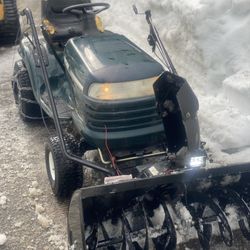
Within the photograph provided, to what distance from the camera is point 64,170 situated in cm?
418

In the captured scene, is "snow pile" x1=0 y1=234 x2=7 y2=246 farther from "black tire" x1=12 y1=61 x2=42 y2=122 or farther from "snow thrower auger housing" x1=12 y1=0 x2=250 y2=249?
"black tire" x1=12 y1=61 x2=42 y2=122

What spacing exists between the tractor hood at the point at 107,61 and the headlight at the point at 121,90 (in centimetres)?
4

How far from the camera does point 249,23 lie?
20.6 ft

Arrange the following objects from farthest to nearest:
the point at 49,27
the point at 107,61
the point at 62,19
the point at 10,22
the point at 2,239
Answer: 1. the point at 10,22
2. the point at 62,19
3. the point at 49,27
4. the point at 107,61
5. the point at 2,239

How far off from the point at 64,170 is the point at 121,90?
853 millimetres

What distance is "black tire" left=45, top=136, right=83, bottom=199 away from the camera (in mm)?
4176

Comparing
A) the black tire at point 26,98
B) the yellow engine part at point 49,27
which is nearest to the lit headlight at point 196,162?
the yellow engine part at point 49,27

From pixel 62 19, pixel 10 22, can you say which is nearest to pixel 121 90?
pixel 62 19

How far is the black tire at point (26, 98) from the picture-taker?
562cm

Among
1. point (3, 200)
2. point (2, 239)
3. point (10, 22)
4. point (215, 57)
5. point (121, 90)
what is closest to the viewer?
point (2, 239)

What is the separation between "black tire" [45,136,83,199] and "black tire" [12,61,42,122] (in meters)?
1.39

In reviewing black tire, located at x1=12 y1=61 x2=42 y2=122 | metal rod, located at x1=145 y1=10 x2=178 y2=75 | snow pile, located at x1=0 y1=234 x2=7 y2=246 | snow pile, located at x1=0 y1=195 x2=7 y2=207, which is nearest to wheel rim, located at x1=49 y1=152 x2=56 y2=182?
snow pile, located at x1=0 y1=195 x2=7 y2=207

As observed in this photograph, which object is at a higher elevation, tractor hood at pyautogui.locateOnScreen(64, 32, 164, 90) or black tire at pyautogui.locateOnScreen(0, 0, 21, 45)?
tractor hood at pyautogui.locateOnScreen(64, 32, 164, 90)

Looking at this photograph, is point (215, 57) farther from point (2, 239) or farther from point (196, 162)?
point (2, 239)
